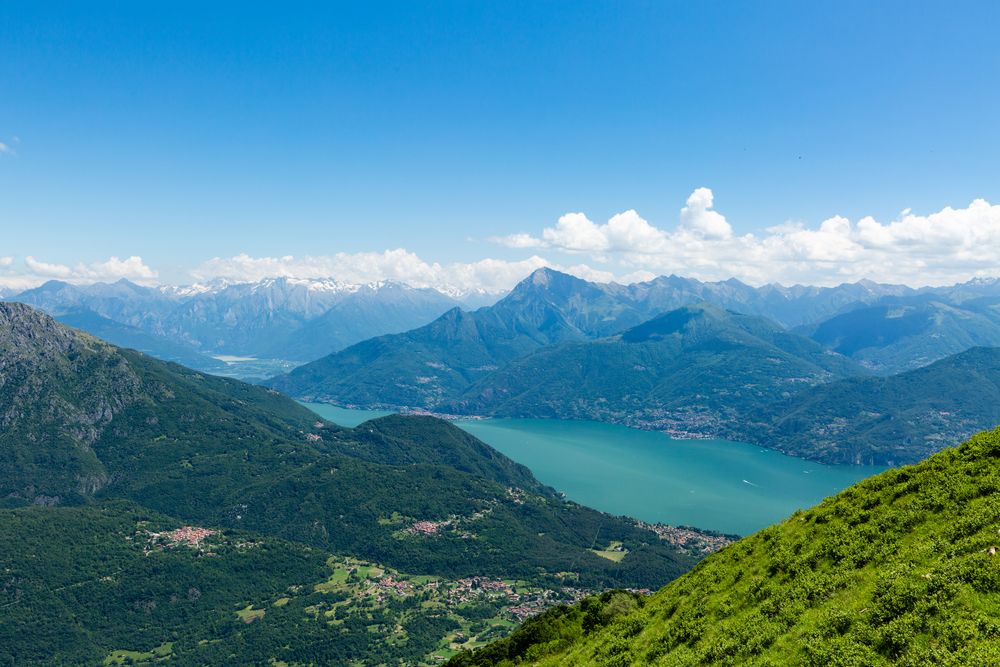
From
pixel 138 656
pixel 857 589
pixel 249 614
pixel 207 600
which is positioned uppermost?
pixel 857 589

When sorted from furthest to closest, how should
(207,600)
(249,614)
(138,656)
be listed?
1. (207,600)
2. (249,614)
3. (138,656)

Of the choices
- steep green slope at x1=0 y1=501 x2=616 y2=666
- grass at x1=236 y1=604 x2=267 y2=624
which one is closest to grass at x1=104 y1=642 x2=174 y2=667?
steep green slope at x1=0 y1=501 x2=616 y2=666

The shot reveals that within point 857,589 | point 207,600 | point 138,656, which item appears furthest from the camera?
point 207,600

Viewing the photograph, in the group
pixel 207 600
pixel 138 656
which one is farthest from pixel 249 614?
pixel 138 656

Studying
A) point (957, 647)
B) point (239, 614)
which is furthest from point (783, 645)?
point (239, 614)

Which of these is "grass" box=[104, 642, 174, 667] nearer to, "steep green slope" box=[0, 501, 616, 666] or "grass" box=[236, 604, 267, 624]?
"steep green slope" box=[0, 501, 616, 666]

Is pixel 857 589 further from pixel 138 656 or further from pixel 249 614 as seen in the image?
pixel 249 614

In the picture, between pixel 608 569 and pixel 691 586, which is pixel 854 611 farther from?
pixel 608 569

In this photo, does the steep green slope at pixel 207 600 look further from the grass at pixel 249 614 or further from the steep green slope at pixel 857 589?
the steep green slope at pixel 857 589

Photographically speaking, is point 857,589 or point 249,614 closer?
point 857,589
